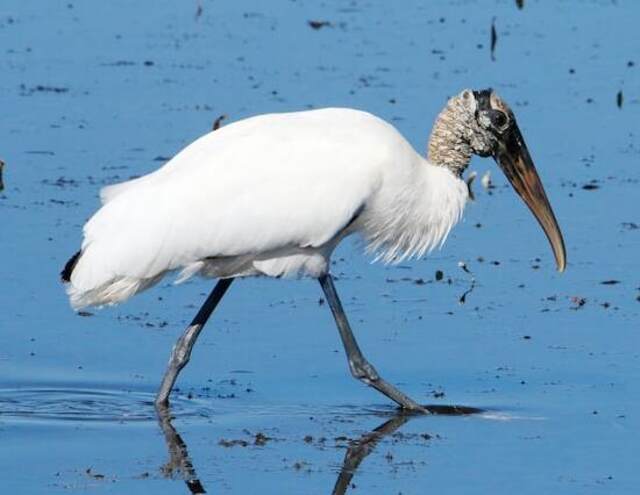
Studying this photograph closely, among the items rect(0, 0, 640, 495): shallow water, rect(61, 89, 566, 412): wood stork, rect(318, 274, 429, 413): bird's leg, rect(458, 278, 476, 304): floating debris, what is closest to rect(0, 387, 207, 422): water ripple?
rect(0, 0, 640, 495): shallow water

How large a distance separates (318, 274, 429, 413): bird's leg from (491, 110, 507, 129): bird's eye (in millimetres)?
1037

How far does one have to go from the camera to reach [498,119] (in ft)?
31.3

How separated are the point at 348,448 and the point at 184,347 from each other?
1.05m

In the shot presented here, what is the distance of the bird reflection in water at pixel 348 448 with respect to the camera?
8.09 m

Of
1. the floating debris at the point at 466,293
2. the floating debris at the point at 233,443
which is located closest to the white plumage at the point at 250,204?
the floating debris at the point at 233,443

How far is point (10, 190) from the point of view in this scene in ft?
41.3

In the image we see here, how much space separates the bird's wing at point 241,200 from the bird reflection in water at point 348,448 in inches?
27.4

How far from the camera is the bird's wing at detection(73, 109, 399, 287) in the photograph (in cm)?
895

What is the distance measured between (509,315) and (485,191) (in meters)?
2.35

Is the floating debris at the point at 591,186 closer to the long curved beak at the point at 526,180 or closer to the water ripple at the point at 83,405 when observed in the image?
the long curved beak at the point at 526,180

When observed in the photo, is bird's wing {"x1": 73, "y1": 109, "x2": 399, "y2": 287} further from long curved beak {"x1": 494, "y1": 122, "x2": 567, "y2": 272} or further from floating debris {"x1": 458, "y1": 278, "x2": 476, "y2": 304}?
floating debris {"x1": 458, "y1": 278, "x2": 476, "y2": 304}

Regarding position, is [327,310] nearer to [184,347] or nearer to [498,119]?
[184,347]

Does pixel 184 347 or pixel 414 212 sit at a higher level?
pixel 414 212

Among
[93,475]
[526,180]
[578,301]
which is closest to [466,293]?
[578,301]
